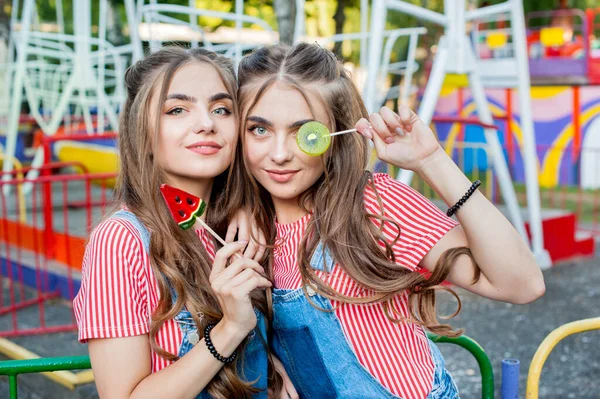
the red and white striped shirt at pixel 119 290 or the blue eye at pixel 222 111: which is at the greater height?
the blue eye at pixel 222 111

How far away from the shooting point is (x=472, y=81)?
5.38 m

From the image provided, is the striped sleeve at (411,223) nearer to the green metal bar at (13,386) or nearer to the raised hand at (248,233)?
the raised hand at (248,233)

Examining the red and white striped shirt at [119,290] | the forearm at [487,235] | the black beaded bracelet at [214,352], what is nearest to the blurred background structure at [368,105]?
the red and white striped shirt at [119,290]

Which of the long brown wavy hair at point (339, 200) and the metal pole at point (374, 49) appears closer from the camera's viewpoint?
the long brown wavy hair at point (339, 200)

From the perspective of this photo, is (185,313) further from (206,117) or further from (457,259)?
(457,259)

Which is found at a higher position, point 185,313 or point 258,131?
point 258,131

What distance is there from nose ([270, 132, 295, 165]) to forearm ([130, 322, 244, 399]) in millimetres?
436

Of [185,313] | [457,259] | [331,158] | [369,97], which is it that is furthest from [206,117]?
[369,97]

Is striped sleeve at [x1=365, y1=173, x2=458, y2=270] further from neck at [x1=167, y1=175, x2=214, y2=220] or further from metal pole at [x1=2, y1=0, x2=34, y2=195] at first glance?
metal pole at [x1=2, y1=0, x2=34, y2=195]

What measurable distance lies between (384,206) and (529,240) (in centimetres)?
513

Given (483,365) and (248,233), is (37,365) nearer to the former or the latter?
(248,233)

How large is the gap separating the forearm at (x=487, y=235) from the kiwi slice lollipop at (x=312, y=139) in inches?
9.8

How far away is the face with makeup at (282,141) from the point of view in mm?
1870

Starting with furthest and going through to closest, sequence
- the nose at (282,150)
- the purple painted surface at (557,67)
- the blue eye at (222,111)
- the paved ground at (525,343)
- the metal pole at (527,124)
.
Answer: the purple painted surface at (557,67), the metal pole at (527,124), the paved ground at (525,343), the blue eye at (222,111), the nose at (282,150)
